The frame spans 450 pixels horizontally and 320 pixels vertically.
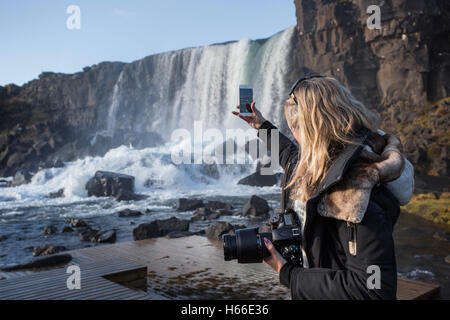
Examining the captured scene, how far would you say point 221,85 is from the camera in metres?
40.1

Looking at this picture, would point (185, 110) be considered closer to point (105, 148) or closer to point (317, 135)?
point (105, 148)

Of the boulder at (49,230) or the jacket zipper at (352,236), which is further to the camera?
→ the boulder at (49,230)

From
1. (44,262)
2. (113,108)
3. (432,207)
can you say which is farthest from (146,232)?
(113,108)

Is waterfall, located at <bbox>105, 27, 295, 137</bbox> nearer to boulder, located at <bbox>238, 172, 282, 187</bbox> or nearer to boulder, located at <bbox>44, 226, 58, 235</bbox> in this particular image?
boulder, located at <bbox>238, 172, 282, 187</bbox>

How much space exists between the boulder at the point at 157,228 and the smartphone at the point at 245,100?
8.74 m

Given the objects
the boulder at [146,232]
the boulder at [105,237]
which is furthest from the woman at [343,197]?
the boulder at [105,237]

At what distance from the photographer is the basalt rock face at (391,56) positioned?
99.9 ft

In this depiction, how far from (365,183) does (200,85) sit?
41467mm

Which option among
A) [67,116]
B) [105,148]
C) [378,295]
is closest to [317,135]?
[378,295]

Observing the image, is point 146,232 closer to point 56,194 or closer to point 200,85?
point 56,194

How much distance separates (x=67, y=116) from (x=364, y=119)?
203ft

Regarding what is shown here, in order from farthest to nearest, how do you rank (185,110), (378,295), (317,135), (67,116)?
1. (67,116)
2. (185,110)
3. (317,135)
4. (378,295)

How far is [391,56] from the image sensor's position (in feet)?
107

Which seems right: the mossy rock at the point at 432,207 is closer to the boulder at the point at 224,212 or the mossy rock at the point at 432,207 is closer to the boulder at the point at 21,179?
the boulder at the point at 224,212
